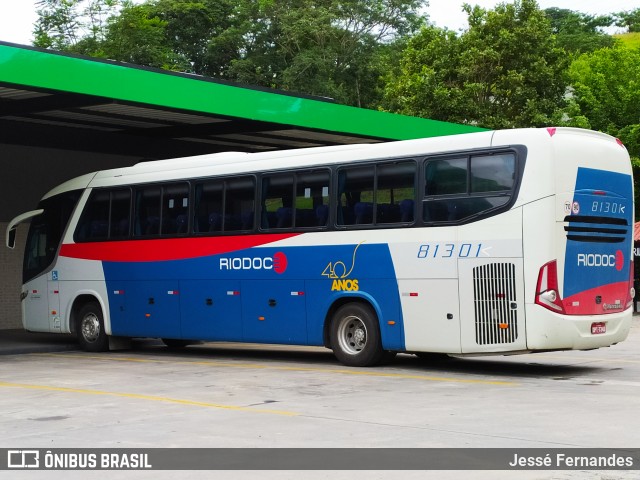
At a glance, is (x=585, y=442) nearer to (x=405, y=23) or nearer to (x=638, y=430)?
(x=638, y=430)

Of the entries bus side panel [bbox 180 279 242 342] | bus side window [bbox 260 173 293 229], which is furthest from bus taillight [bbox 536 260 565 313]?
bus side panel [bbox 180 279 242 342]

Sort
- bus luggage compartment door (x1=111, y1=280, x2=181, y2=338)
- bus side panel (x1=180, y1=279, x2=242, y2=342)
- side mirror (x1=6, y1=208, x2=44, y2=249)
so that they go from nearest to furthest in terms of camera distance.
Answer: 1. bus side panel (x1=180, y1=279, x2=242, y2=342)
2. bus luggage compartment door (x1=111, y1=280, x2=181, y2=338)
3. side mirror (x1=6, y1=208, x2=44, y2=249)

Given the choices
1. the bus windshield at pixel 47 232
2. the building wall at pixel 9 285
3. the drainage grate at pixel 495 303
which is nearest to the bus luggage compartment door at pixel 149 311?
the bus windshield at pixel 47 232

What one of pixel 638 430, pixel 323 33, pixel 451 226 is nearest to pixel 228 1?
pixel 323 33

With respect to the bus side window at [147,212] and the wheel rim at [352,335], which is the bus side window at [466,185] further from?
the bus side window at [147,212]

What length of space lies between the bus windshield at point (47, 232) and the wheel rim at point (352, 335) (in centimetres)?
714

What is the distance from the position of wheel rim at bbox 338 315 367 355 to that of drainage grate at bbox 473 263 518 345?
2.21 meters

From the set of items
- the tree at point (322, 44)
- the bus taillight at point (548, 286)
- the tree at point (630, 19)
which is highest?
the tree at point (630, 19)

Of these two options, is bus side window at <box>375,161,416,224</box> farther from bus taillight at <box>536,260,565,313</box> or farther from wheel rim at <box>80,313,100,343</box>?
wheel rim at <box>80,313,100,343</box>

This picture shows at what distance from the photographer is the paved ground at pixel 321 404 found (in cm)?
970

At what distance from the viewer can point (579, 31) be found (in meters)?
83.6

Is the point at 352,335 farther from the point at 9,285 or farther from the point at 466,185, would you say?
the point at 9,285

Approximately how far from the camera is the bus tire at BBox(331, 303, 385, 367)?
54.3 ft

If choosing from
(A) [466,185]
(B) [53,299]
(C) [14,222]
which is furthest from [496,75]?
(A) [466,185]
